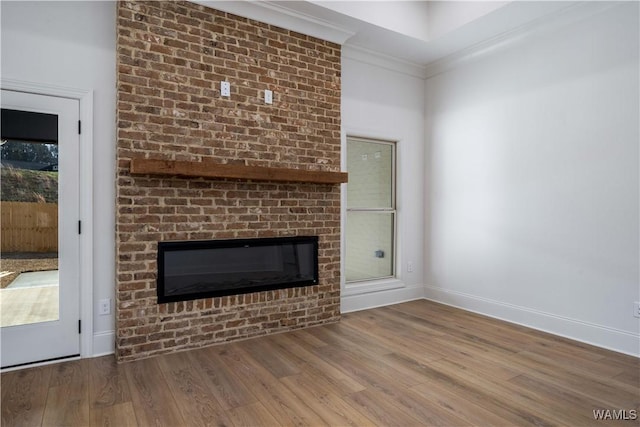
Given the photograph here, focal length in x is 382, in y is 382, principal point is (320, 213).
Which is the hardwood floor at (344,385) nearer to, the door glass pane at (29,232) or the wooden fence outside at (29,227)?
the door glass pane at (29,232)

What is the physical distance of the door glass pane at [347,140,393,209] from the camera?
436cm

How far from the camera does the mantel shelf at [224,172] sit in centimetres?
276

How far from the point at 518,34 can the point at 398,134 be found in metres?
1.55

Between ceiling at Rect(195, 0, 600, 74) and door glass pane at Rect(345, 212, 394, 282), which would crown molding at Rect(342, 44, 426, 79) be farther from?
door glass pane at Rect(345, 212, 394, 282)

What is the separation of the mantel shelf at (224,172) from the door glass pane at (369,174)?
698 mm

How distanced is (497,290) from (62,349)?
397 centimetres

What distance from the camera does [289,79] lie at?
11.8 feet

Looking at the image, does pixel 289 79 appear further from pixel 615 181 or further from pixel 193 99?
pixel 615 181

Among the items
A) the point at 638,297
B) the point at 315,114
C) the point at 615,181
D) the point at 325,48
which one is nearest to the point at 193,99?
the point at 315,114

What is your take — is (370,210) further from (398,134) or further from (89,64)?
(89,64)

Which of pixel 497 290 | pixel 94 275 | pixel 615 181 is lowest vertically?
pixel 497 290

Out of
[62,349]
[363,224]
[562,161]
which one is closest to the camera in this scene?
[62,349]

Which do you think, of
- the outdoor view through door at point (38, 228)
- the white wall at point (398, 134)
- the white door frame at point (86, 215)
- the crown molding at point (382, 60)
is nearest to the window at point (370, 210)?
the white wall at point (398, 134)

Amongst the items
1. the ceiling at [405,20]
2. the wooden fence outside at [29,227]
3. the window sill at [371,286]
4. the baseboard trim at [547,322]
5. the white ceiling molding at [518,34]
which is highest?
the ceiling at [405,20]
